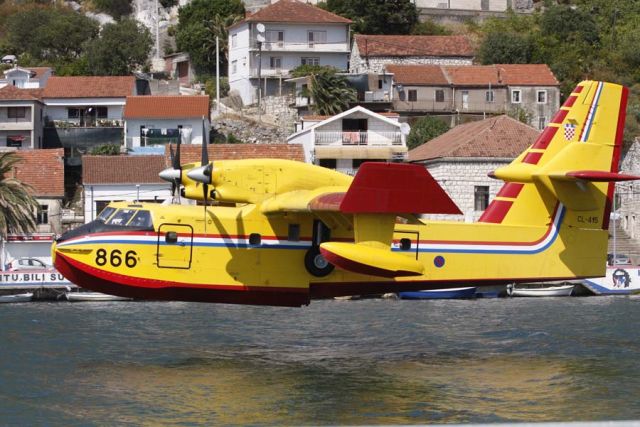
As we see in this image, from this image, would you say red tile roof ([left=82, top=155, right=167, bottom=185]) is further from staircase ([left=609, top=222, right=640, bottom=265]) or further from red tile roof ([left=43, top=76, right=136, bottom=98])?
staircase ([left=609, top=222, right=640, bottom=265])

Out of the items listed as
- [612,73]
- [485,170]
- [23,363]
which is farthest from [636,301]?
[612,73]

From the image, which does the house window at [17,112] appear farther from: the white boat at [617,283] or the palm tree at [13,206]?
the white boat at [617,283]

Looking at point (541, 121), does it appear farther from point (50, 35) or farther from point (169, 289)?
point (169, 289)

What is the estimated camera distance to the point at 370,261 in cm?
2242

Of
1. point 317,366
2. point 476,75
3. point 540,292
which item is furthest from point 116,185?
point 317,366

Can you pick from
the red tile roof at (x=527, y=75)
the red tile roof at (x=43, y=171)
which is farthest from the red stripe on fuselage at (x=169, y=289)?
the red tile roof at (x=527, y=75)

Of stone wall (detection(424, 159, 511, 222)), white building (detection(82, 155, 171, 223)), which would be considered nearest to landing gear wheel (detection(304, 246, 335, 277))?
stone wall (detection(424, 159, 511, 222))

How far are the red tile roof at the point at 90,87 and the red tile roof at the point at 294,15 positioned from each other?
10.6m

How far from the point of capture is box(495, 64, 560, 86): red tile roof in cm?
7612

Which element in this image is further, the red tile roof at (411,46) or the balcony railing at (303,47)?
the red tile roof at (411,46)

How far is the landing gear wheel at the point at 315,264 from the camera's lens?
25984 mm

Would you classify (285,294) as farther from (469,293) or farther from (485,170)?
(485,170)

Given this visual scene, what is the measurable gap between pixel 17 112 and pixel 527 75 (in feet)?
113

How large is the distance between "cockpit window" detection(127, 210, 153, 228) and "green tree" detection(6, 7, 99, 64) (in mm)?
69212
